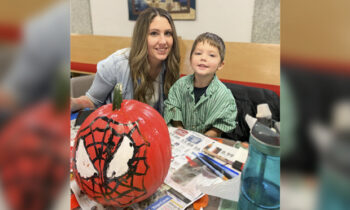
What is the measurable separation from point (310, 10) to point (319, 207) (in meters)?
0.10

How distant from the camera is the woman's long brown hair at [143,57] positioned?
1302 millimetres

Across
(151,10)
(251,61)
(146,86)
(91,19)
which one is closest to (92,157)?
(146,86)

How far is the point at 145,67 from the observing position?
137 cm

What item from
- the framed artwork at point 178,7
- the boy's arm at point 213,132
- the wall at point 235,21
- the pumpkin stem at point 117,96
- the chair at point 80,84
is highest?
the framed artwork at point 178,7

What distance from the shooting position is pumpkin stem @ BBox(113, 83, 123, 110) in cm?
54

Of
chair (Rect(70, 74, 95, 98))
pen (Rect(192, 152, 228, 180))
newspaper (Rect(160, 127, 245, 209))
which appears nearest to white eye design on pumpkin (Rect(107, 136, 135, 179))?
newspaper (Rect(160, 127, 245, 209))

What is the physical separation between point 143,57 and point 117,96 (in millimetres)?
837

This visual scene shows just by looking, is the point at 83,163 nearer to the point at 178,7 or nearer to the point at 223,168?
the point at 223,168

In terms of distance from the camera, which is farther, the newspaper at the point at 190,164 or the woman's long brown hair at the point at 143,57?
the woman's long brown hair at the point at 143,57

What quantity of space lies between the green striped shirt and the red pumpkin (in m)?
0.75

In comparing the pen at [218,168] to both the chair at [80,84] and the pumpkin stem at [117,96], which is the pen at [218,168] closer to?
the pumpkin stem at [117,96]

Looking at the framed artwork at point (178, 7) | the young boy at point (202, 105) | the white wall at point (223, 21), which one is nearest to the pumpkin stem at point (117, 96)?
the young boy at point (202, 105)

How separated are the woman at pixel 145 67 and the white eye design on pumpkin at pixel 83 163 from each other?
0.76 m

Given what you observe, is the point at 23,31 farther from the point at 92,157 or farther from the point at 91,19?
the point at 91,19
